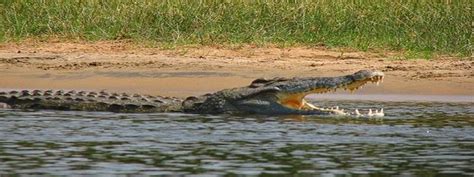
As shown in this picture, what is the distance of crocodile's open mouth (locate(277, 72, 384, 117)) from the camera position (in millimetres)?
11680

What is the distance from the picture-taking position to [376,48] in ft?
54.2

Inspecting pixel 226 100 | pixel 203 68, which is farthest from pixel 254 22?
pixel 226 100

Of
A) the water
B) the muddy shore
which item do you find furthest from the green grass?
the water

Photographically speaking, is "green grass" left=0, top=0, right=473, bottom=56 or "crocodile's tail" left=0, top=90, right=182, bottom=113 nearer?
"crocodile's tail" left=0, top=90, right=182, bottom=113

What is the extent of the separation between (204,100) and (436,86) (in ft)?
9.92

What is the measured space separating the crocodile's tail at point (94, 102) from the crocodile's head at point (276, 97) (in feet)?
0.80

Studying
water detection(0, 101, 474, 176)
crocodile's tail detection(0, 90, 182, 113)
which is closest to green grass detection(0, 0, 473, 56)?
crocodile's tail detection(0, 90, 182, 113)

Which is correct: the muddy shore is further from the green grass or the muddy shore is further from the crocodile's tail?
the crocodile's tail

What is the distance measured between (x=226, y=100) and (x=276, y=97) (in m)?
0.51

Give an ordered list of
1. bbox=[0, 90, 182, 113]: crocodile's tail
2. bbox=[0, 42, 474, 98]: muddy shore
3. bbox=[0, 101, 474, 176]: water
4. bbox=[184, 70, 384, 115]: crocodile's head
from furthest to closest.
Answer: bbox=[0, 42, 474, 98]: muddy shore
bbox=[0, 90, 182, 113]: crocodile's tail
bbox=[184, 70, 384, 115]: crocodile's head
bbox=[0, 101, 474, 176]: water

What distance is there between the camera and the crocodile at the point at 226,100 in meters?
12.0

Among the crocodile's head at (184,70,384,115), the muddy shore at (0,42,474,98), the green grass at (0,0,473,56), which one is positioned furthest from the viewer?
the green grass at (0,0,473,56)

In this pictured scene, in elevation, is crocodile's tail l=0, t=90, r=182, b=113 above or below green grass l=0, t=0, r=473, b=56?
below

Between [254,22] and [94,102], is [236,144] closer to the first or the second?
[94,102]
